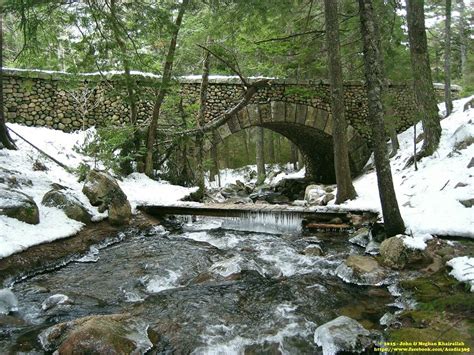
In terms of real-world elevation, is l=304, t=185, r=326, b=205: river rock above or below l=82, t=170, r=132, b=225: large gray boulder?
below

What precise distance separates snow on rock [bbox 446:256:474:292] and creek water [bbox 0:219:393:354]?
771 millimetres

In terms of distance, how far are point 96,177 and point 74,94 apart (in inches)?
217

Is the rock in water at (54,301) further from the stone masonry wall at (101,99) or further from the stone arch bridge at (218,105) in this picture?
the stone masonry wall at (101,99)

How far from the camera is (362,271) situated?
4.77 meters

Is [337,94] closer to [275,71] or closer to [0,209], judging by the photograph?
[275,71]

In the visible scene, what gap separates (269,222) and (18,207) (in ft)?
15.3

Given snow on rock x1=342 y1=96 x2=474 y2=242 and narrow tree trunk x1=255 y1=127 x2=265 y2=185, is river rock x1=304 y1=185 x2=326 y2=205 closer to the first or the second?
snow on rock x1=342 y1=96 x2=474 y2=242

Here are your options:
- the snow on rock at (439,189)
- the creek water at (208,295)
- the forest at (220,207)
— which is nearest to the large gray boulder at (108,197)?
the forest at (220,207)

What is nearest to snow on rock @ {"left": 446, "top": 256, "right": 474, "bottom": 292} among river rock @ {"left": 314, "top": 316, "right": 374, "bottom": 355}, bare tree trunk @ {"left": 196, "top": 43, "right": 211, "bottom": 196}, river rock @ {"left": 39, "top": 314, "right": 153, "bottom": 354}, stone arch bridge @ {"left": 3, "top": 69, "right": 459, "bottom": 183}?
river rock @ {"left": 314, "top": 316, "right": 374, "bottom": 355}

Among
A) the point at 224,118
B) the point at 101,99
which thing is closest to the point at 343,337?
the point at 224,118

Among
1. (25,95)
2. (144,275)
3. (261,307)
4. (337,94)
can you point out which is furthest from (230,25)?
(25,95)

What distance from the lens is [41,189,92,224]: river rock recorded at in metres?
6.61

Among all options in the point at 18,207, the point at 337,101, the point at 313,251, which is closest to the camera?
the point at 18,207

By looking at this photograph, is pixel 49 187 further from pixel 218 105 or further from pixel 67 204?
pixel 218 105
